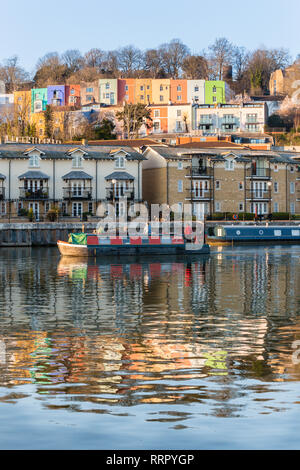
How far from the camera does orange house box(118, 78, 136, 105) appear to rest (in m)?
168

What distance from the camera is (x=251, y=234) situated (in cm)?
8094

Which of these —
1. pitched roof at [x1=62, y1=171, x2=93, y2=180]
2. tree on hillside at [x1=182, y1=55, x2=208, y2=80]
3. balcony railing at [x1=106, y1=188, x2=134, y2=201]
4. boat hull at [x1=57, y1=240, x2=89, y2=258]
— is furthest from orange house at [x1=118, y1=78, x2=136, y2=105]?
boat hull at [x1=57, y1=240, x2=89, y2=258]

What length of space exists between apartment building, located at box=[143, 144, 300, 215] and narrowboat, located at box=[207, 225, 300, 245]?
12.3 m

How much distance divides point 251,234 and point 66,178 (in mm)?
21827

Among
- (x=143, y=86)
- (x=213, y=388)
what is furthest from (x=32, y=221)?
(x=143, y=86)

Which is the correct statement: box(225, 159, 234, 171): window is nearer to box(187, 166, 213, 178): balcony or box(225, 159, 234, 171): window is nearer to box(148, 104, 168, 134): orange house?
box(187, 166, 213, 178): balcony

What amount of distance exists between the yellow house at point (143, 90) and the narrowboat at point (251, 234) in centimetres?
8956

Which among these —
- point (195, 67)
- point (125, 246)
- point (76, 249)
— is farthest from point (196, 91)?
point (76, 249)

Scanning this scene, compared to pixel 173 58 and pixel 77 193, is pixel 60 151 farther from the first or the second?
pixel 173 58

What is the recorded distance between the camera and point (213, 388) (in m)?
15.2
